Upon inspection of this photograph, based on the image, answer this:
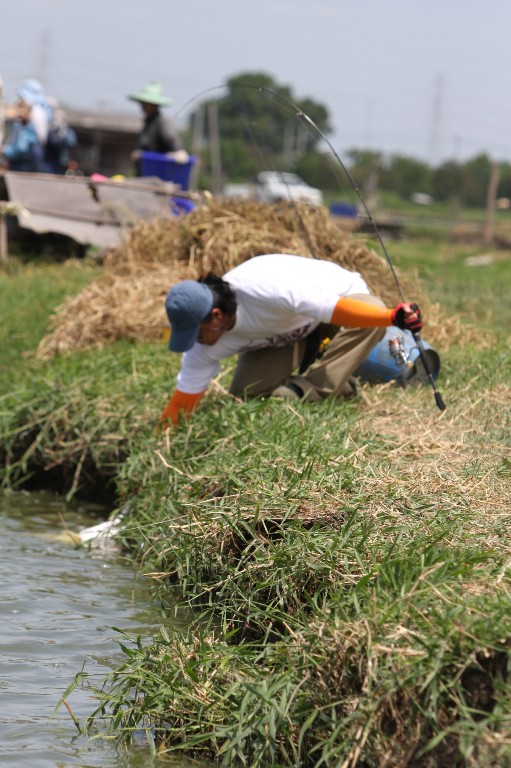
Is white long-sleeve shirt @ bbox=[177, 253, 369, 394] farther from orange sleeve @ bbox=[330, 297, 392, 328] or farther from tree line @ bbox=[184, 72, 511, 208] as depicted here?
tree line @ bbox=[184, 72, 511, 208]

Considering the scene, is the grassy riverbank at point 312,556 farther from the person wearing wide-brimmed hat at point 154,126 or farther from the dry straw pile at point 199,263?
the person wearing wide-brimmed hat at point 154,126

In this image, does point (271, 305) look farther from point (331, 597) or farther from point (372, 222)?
point (331, 597)

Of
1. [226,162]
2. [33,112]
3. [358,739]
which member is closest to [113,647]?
[358,739]

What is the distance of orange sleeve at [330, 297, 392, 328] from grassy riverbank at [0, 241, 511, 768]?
0.47m

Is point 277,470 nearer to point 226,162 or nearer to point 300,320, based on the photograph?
point 300,320

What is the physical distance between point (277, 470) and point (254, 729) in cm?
161

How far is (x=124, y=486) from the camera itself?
6332 millimetres

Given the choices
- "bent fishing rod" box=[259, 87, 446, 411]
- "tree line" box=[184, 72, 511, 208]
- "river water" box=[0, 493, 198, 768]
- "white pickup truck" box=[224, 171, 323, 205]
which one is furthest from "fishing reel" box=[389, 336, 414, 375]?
"tree line" box=[184, 72, 511, 208]

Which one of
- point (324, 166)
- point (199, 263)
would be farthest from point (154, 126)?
point (324, 166)

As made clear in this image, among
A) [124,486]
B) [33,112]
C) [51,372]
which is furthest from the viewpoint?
[33,112]

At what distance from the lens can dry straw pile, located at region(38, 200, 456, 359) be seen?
8688mm

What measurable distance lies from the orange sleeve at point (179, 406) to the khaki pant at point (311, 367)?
330 millimetres

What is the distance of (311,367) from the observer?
6719 millimetres

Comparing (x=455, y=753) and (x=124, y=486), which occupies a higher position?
(x=455, y=753)
